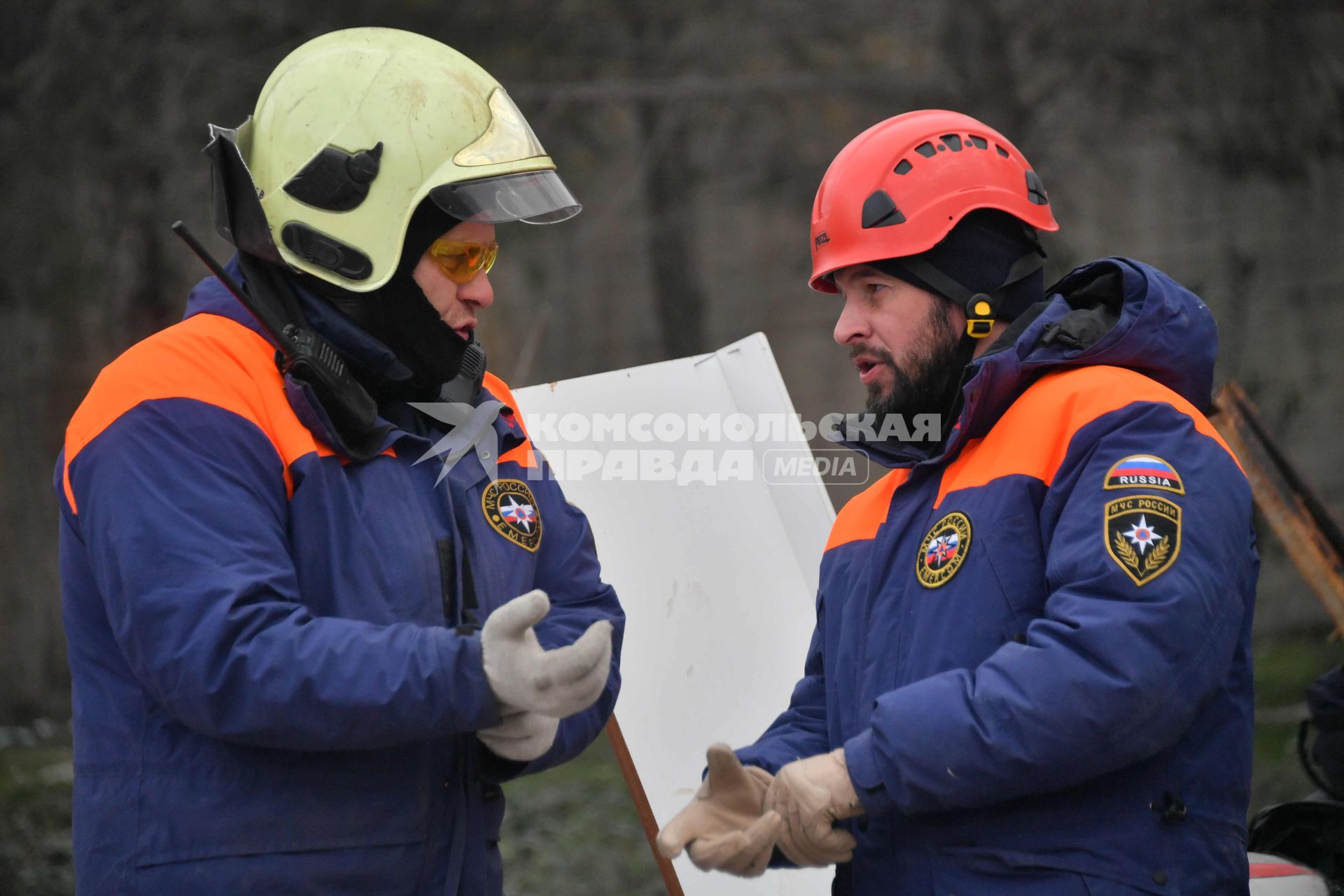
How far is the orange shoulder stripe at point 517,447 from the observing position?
2510mm

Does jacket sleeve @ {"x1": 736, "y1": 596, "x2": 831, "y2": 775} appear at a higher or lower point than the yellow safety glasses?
lower

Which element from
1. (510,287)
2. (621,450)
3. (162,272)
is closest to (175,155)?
(162,272)

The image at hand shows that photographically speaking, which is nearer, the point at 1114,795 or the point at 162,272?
the point at 1114,795

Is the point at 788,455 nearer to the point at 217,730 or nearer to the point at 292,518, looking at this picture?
the point at 292,518

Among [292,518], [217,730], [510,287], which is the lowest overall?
[510,287]

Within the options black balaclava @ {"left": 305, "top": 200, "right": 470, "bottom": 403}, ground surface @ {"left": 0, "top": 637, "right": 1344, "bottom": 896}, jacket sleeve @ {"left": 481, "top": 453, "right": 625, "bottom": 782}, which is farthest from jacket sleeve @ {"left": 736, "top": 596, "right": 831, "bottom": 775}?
ground surface @ {"left": 0, "top": 637, "right": 1344, "bottom": 896}

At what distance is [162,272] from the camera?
287 inches

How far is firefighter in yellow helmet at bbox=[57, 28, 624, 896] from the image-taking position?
1.88 metres

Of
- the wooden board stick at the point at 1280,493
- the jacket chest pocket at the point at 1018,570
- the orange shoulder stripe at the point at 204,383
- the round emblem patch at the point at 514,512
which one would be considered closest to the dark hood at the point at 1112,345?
the jacket chest pocket at the point at 1018,570

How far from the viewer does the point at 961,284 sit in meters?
2.45

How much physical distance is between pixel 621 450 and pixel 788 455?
1.56 ft

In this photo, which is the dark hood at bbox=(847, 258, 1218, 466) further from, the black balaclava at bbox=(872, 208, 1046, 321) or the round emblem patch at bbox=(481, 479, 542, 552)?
the round emblem patch at bbox=(481, 479, 542, 552)

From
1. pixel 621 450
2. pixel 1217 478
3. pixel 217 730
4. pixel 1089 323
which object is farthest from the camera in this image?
pixel 621 450

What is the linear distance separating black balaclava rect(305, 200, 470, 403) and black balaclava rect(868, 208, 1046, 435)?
2.89ft
